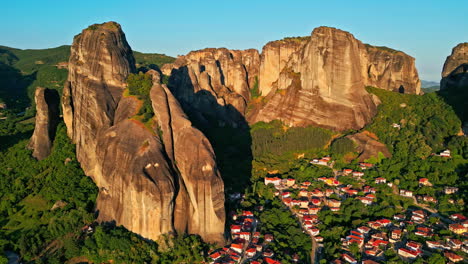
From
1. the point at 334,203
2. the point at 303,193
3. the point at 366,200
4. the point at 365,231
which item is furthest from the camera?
the point at 303,193

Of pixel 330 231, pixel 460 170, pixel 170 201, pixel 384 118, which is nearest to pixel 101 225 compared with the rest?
pixel 170 201

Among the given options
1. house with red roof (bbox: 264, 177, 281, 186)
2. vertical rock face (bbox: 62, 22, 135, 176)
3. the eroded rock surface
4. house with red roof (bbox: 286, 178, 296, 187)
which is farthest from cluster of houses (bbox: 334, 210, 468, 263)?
vertical rock face (bbox: 62, 22, 135, 176)

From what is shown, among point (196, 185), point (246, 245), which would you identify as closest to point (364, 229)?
point (246, 245)

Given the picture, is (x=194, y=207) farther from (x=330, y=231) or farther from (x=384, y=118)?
→ (x=384, y=118)

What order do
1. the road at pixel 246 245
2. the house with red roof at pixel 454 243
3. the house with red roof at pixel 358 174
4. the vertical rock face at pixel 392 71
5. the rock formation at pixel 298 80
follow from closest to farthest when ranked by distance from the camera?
1. the road at pixel 246 245
2. the house with red roof at pixel 454 243
3. the house with red roof at pixel 358 174
4. the rock formation at pixel 298 80
5. the vertical rock face at pixel 392 71

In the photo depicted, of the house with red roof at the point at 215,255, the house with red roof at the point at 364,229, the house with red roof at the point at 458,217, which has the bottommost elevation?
the house with red roof at the point at 215,255

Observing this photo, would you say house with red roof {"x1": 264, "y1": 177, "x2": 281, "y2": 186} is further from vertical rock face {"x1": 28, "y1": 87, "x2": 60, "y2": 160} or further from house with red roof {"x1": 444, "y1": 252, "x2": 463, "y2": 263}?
vertical rock face {"x1": 28, "y1": 87, "x2": 60, "y2": 160}

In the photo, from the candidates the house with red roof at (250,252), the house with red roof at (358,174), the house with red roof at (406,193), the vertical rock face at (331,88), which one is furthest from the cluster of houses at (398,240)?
the vertical rock face at (331,88)

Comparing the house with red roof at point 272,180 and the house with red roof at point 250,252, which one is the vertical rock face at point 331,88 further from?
the house with red roof at point 250,252

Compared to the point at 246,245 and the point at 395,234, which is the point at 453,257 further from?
the point at 246,245
